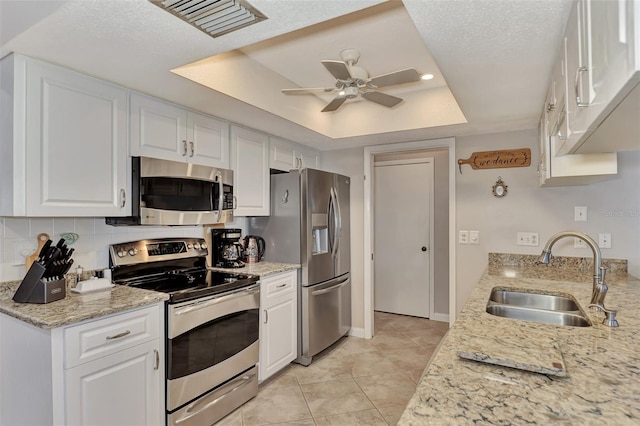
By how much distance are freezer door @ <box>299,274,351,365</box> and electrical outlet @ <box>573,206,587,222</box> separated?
Answer: 2047 millimetres

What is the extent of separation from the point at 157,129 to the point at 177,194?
1.39 feet

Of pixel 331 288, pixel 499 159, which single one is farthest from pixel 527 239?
pixel 331 288

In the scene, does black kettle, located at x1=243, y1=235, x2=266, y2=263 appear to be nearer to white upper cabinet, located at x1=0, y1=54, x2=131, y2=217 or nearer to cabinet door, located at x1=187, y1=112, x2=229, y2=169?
cabinet door, located at x1=187, y1=112, x2=229, y2=169

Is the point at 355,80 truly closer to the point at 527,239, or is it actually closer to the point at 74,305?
the point at 74,305

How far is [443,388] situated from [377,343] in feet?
9.33

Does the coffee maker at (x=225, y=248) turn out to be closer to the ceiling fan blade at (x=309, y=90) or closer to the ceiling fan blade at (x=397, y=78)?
the ceiling fan blade at (x=309, y=90)

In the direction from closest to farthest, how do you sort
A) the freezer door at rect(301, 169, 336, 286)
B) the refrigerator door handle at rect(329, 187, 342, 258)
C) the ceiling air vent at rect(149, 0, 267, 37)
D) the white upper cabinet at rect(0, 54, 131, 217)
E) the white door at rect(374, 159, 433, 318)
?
the ceiling air vent at rect(149, 0, 267, 37) < the white upper cabinet at rect(0, 54, 131, 217) < the freezer door at rect(301, 169, 336, 286) < the refrigerator door handle at rect(329, 187, 342, 258) < the white door at rect(374, 159, 433, 318)

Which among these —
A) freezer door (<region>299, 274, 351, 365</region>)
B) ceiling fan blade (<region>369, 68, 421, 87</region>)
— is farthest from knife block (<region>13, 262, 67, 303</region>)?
ceiling fan blade (<region>369, 68, 421, 87</region>)

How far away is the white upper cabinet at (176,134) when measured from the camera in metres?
2.13

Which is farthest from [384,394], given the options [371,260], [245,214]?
[245,214]

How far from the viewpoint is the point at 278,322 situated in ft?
9.25

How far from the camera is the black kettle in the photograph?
3.12 m

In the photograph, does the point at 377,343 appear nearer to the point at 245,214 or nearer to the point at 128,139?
the point at 245,214

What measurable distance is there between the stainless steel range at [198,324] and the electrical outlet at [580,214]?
8.26ft
